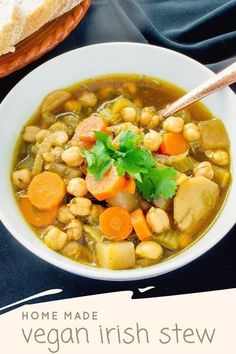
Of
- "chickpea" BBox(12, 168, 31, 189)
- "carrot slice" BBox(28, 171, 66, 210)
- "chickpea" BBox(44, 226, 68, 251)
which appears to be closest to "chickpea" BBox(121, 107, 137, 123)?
"carrot slice" BBox(28, 171, 66, 210)

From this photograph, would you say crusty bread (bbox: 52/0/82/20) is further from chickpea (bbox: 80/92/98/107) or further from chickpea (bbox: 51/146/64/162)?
chickpea (bbox: 51/146/64/162)

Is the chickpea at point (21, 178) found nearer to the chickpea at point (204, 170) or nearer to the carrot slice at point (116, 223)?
the carrot slice at point (116, 223)

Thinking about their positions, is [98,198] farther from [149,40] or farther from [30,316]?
[149,40]

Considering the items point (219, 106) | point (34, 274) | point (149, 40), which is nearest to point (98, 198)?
point (34, 274)

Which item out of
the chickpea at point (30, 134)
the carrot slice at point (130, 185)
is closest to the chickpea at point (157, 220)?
the carrot slice at point (130, 185)

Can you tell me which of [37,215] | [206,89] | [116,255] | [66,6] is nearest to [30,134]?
[37,215]
